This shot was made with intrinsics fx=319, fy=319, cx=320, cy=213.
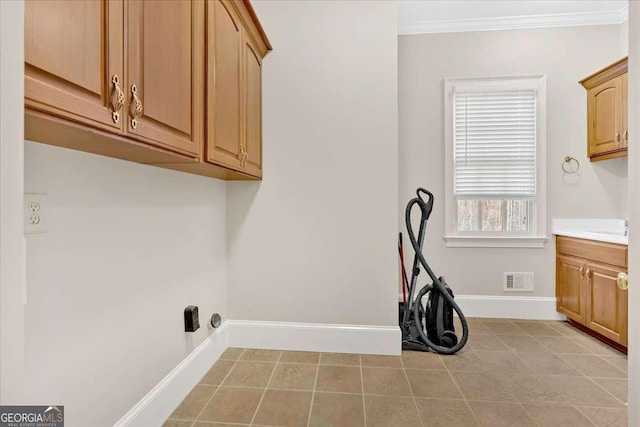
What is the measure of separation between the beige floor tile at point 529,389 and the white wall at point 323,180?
2.59ft

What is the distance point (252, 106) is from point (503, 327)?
2.83m

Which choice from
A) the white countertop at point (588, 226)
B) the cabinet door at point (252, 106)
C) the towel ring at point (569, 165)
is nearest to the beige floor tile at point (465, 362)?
the white countertop at point (588, 226)

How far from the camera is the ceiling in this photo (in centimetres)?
291

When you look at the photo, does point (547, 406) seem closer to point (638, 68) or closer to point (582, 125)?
point (638, 68)

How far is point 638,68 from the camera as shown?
94cm

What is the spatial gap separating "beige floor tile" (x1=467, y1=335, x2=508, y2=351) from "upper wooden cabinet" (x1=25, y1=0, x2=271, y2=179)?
2198mm

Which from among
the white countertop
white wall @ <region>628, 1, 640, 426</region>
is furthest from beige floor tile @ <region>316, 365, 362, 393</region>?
the white countertop

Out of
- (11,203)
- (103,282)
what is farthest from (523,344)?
(11,203)

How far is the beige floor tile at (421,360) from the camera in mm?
2148

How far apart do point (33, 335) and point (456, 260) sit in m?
3.16

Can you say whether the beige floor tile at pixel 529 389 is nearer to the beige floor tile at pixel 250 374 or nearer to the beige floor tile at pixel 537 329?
the beige floor tile at pixel 537 329

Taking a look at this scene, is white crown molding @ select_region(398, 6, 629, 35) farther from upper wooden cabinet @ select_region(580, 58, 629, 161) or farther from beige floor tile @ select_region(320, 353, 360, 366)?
beige floor tile @ select_region(320, 353, 360, 366)

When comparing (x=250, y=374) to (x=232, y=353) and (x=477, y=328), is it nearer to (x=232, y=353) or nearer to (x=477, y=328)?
(x=232, y=353)

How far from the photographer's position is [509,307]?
10.2ft
